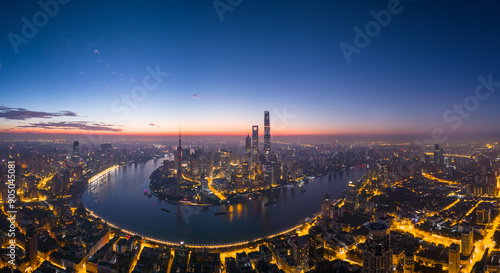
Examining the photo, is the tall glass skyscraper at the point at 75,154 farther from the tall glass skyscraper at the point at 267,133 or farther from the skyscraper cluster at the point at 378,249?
the skyscraper cluster at the point at 378,249

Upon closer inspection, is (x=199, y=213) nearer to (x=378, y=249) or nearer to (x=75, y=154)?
(x=378, y=249)

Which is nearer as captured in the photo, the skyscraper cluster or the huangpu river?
the skyscraper cluster

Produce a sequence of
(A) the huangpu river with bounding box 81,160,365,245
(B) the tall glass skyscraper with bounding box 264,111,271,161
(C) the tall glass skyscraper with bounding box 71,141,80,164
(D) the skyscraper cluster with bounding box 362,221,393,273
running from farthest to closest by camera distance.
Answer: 1. (B) the tall glass skyscraper with bounding box 264,111,271,161
2. (C) the tall glass skyscraper with bounding box 71,141,80,164
3. (A) the huangpu river with bounding box 81,160,365,245
4. (D) the skyscraper cluster with bounding box 362,221,393,273

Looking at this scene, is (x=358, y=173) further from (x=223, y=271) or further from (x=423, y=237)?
(x=223, y=271)

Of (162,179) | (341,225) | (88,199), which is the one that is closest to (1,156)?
(88,199)

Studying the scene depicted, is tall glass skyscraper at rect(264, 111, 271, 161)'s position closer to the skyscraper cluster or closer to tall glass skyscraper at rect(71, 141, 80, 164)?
tall glass skyscraper at rect(71, 141, 80, 164)

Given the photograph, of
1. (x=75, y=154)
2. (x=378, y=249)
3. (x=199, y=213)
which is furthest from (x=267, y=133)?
(x=378, y=249)

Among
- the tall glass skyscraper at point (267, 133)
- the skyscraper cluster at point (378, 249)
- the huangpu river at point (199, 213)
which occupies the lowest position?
the huangpu river at point (199, 213)

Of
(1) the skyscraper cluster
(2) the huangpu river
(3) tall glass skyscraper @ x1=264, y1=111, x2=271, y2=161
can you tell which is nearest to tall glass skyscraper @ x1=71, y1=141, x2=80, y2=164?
(2) the huangpu river

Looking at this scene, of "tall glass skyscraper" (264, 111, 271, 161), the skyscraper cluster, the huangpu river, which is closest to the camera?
the skyscraper cluster

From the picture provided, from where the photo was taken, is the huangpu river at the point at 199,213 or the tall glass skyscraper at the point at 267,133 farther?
the tall glass skyscraper at the point at 267,133

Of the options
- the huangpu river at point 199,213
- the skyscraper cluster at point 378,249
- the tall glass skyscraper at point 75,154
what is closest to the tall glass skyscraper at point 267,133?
the huangpu river at point 199,213
